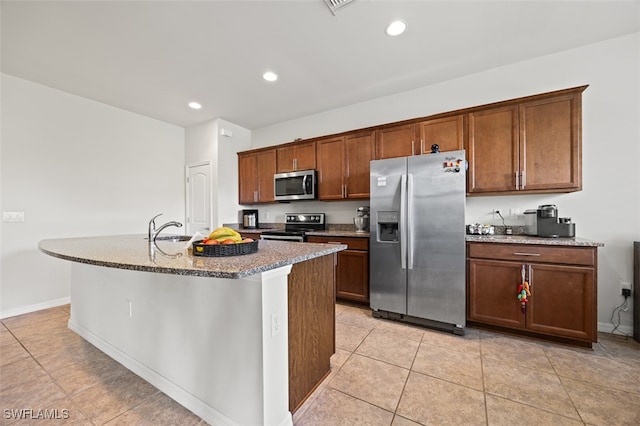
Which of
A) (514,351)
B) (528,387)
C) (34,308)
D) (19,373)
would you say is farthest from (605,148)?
(34,308)

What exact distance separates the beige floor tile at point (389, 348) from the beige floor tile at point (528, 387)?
1.71 feet

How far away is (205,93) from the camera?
337cm

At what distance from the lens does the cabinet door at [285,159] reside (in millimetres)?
4016

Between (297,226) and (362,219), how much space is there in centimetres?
121

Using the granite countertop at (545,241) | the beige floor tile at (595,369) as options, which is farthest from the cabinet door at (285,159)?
the beige floor tile at (595,369)

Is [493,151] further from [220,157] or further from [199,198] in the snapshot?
[199,198]

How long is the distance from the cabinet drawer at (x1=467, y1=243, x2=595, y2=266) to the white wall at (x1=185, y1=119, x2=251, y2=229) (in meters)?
3.74

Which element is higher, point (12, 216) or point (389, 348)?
point (12, 216)

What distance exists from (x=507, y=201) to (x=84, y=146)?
5.44 meters

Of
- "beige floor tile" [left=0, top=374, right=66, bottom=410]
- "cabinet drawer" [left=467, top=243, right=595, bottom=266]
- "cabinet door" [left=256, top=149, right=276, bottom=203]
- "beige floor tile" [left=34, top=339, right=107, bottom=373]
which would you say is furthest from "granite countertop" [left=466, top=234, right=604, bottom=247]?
"beige floor tile" [left=34, top=339, right=107, bottom=373]

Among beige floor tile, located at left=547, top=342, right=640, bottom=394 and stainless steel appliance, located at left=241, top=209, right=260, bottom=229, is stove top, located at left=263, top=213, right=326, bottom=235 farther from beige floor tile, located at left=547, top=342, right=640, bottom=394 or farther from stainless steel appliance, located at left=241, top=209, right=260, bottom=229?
beige floor tile, located at left=547, top=342, right=640, bottom=394

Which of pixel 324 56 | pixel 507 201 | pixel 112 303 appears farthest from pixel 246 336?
pixel 507 201

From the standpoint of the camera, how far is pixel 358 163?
11.1 ft

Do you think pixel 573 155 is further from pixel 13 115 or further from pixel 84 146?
pixel 13 115
